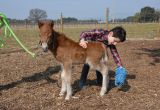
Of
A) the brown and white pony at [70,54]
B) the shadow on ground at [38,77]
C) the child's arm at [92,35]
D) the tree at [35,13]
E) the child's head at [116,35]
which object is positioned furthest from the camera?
the tree at [35,13]

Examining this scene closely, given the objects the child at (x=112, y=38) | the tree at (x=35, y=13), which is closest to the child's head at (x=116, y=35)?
the child at (x=112, y=38)

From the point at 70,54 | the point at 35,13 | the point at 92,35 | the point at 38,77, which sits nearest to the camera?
the point at 70,54

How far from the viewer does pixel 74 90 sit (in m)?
7.87

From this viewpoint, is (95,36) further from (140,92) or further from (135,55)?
(135,55)

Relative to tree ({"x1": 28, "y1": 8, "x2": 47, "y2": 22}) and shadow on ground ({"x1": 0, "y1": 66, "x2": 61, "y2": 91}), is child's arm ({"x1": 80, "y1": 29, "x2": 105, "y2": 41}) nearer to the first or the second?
shadow on ground ({"x1": 0, "y1": 66, "x2": 61, "y2": 91})

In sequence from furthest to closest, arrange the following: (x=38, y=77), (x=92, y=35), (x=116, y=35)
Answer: (x=38, y=77), (x=92, y=35), (x=116, y=35)

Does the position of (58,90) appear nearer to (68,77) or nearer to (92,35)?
(68,77)

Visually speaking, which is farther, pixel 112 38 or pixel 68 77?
pixel 112 38

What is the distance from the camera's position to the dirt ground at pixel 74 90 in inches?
267

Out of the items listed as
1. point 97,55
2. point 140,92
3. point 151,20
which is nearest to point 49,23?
point 97,55

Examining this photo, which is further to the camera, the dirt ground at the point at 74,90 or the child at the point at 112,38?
Answer: the child at the point at 112,38

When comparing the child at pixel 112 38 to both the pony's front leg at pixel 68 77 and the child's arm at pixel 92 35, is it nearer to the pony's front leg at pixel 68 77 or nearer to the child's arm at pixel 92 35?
the child's arm at pixel 92 35

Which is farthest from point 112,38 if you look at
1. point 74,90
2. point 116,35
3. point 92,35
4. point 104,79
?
point 74,90

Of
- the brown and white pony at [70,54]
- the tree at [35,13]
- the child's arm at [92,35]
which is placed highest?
the child's arm at [92,35]
